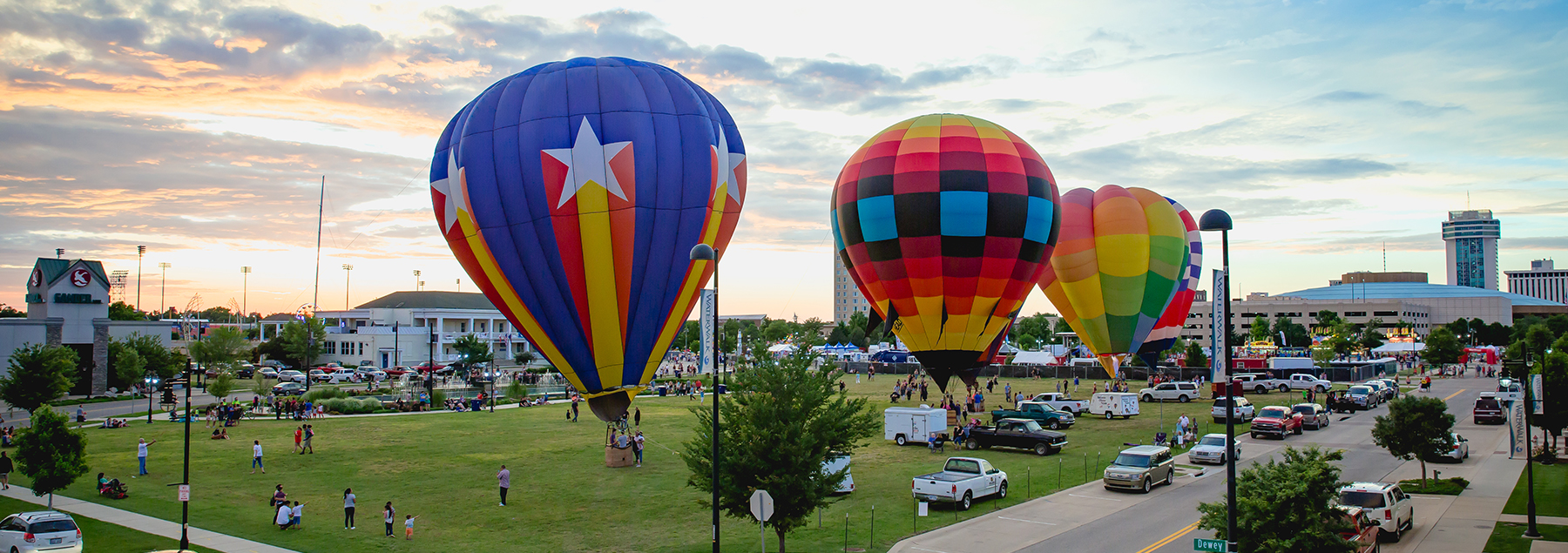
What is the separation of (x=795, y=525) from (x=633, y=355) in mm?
5833

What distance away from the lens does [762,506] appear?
15.2 metres

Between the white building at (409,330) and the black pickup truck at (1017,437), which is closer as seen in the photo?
the black pickup truck at (1017,437)

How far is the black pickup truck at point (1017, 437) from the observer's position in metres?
30.6

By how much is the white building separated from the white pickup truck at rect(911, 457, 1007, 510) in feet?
257

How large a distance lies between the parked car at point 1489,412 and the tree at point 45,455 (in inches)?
2010

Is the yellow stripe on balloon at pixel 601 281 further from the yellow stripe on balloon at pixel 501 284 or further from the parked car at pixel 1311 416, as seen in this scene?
the parked car at pixel 1311 416

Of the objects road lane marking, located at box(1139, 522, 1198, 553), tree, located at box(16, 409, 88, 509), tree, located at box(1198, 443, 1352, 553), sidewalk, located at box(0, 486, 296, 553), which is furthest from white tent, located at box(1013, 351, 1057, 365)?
tree, located at box(16, 409, 88, 509)

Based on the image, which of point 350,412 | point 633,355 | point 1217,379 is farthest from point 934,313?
point 350,412

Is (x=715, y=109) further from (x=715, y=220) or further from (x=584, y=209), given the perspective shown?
(x=584, y=209)

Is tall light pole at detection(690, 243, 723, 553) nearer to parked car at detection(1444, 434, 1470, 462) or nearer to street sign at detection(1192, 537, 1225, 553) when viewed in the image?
street sign at detection(1192, 537, 1225, 553)

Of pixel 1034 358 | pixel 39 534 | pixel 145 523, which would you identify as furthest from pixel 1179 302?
pixel 39 534

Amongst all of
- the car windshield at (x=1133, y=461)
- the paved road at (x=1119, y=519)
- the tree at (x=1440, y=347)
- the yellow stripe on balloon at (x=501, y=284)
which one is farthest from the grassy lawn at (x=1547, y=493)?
the tree at (x=1440, y=347)

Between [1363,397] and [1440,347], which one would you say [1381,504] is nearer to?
[1363,397]

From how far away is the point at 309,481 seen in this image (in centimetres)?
2639
